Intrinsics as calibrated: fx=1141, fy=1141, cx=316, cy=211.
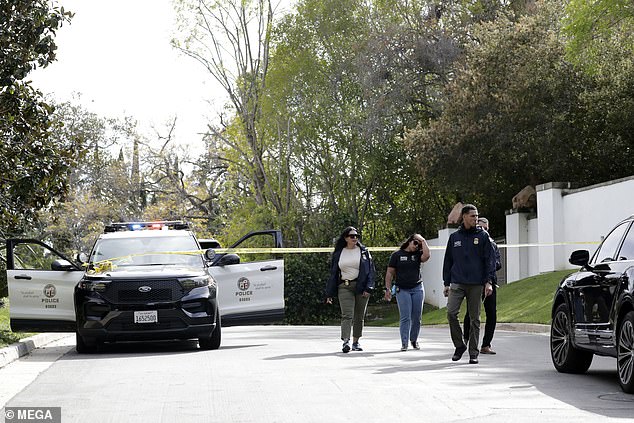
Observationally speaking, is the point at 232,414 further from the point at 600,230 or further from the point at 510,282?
the point at 510,282

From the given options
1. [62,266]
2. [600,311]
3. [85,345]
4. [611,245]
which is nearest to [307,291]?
[62,266]

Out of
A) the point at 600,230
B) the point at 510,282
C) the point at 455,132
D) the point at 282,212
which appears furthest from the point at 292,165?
the point at 600,230

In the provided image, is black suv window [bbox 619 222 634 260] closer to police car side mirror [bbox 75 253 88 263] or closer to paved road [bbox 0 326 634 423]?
paved road [bbox 0 326 634 423]

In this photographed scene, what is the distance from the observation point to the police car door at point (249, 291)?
1934cm

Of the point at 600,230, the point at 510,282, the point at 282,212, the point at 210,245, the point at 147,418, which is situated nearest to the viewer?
the point at 147,418

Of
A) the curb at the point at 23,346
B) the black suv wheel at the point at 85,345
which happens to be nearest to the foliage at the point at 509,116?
the curb at the point at 23,346

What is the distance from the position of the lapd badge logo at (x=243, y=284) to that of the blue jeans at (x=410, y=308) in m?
2.77

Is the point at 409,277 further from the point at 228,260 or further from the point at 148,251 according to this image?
the point at 148,251

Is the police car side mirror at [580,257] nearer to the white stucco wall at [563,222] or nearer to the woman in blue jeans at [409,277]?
the woman in blue jeans at [409,277]

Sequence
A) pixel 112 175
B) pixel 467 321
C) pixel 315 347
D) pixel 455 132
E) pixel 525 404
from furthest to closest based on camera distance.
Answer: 1. pixel 112 175
2. pixel 455 132
3. pixel 315 347
4. pixel 467 321
5. pixel 525 404

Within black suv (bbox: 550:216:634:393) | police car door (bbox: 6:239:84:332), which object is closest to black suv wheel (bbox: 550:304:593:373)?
black suv (bbox: 550:216:634:393)

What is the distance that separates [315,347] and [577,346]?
652 centimetres

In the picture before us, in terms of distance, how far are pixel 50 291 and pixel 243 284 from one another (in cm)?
321

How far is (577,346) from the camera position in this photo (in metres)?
13.0
